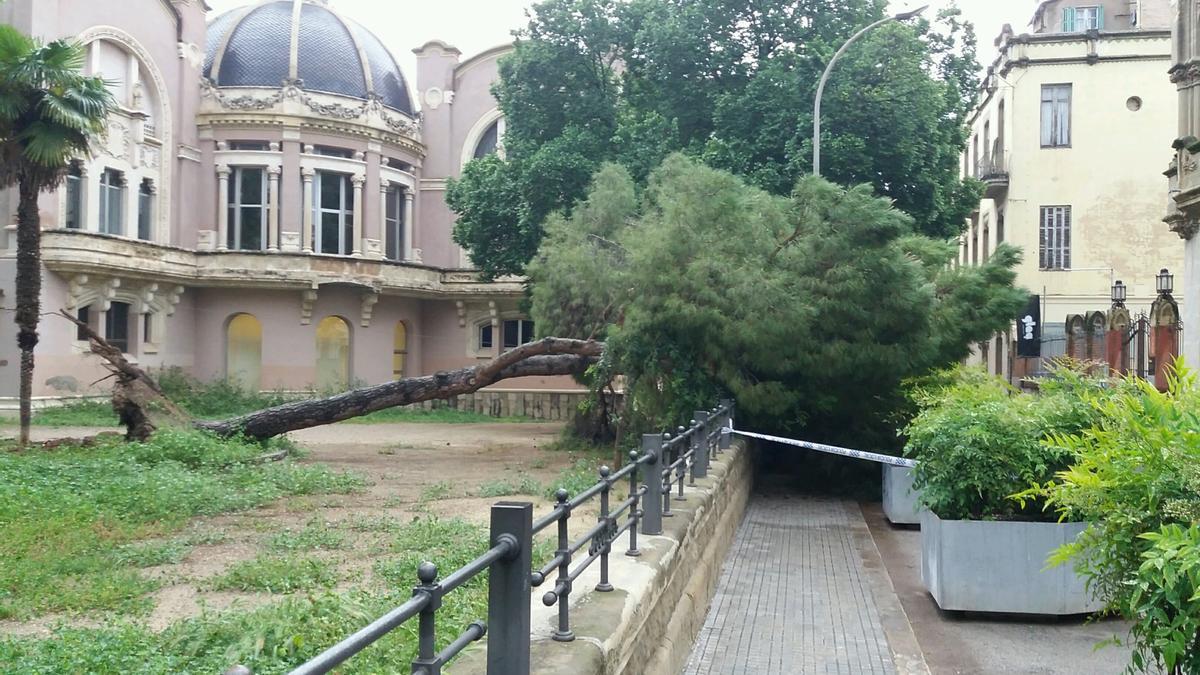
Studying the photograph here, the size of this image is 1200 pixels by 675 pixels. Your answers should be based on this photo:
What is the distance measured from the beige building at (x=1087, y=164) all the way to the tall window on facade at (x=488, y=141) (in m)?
16.4

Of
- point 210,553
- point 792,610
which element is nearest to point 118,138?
point 210,553

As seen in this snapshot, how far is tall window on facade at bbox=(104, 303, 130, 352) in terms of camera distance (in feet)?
90.2

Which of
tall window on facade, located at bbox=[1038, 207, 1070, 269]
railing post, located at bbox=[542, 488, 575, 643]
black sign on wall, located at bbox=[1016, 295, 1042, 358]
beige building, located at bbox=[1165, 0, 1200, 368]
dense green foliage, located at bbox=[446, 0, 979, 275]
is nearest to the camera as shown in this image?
railing post, located at bbox=[542, 488, 575, 643]

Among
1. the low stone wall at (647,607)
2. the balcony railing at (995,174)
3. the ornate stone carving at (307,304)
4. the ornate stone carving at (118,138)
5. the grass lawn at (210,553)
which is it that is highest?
the balcony railing at (995,174)

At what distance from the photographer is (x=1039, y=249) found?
34750mm

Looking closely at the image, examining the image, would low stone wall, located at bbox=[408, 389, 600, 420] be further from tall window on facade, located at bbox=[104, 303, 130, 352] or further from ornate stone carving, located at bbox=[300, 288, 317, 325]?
tall window on facade, located at bbox=[104, 303, 130, 352]

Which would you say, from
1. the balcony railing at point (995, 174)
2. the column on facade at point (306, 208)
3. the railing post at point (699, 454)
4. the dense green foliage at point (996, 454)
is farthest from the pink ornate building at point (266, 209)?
the dense green foliage at point (996, 454)

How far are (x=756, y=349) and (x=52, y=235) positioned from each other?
64.5 feet

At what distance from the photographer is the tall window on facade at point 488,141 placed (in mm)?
34719

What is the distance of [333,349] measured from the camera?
1286 inches

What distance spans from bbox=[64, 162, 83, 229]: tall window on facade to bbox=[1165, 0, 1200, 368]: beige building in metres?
26.5

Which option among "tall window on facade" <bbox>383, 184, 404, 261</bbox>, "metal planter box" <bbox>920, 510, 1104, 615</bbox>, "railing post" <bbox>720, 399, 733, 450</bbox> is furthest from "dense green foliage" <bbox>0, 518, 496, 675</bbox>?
"tall window on facade" <bbox>383, 184, 404, 261</bbox>

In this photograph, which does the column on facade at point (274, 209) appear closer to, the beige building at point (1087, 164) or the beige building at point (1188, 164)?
the beige building at point (1087, 164)

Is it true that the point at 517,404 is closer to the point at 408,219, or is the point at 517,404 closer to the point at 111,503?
the point at 408,219
